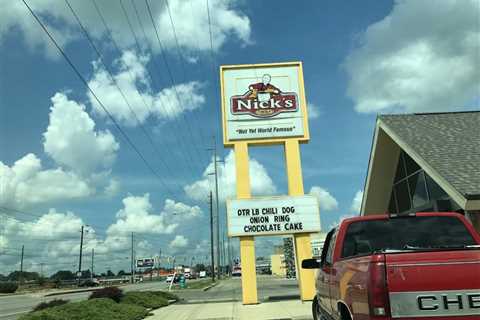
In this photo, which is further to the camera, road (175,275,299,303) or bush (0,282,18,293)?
bush (0,282,18,293)

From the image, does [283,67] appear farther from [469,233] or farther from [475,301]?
[475,301]

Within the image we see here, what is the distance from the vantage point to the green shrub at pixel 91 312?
1210 cm

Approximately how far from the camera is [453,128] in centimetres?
1700

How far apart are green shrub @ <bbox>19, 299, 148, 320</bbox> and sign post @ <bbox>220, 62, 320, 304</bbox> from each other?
5.41 meters

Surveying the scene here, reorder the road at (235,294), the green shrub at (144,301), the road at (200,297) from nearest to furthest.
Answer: the green shrub at (144,301), the road at (200,297), the road at (235,294)

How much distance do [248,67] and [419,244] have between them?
15705 mm

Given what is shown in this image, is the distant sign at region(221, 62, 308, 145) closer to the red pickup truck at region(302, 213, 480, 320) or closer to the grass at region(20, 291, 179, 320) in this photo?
the grass at region(20, 291, 179, 320)

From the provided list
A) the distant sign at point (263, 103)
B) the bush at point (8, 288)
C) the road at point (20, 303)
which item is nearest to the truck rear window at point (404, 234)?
the distant sign at point (263, 103)

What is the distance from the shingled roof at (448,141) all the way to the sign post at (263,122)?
4.15m

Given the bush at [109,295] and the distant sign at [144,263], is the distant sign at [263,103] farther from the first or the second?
the distant sign at [144,263]

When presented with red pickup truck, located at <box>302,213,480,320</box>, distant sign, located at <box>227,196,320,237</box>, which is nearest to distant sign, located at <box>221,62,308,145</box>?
distant sign, located at <box>227,196,320,237</box>

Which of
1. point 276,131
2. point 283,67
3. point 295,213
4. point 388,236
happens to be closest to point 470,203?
point 388,236

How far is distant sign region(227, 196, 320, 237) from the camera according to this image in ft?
61.8

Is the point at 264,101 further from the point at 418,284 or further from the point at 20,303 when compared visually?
the point at 20,303
